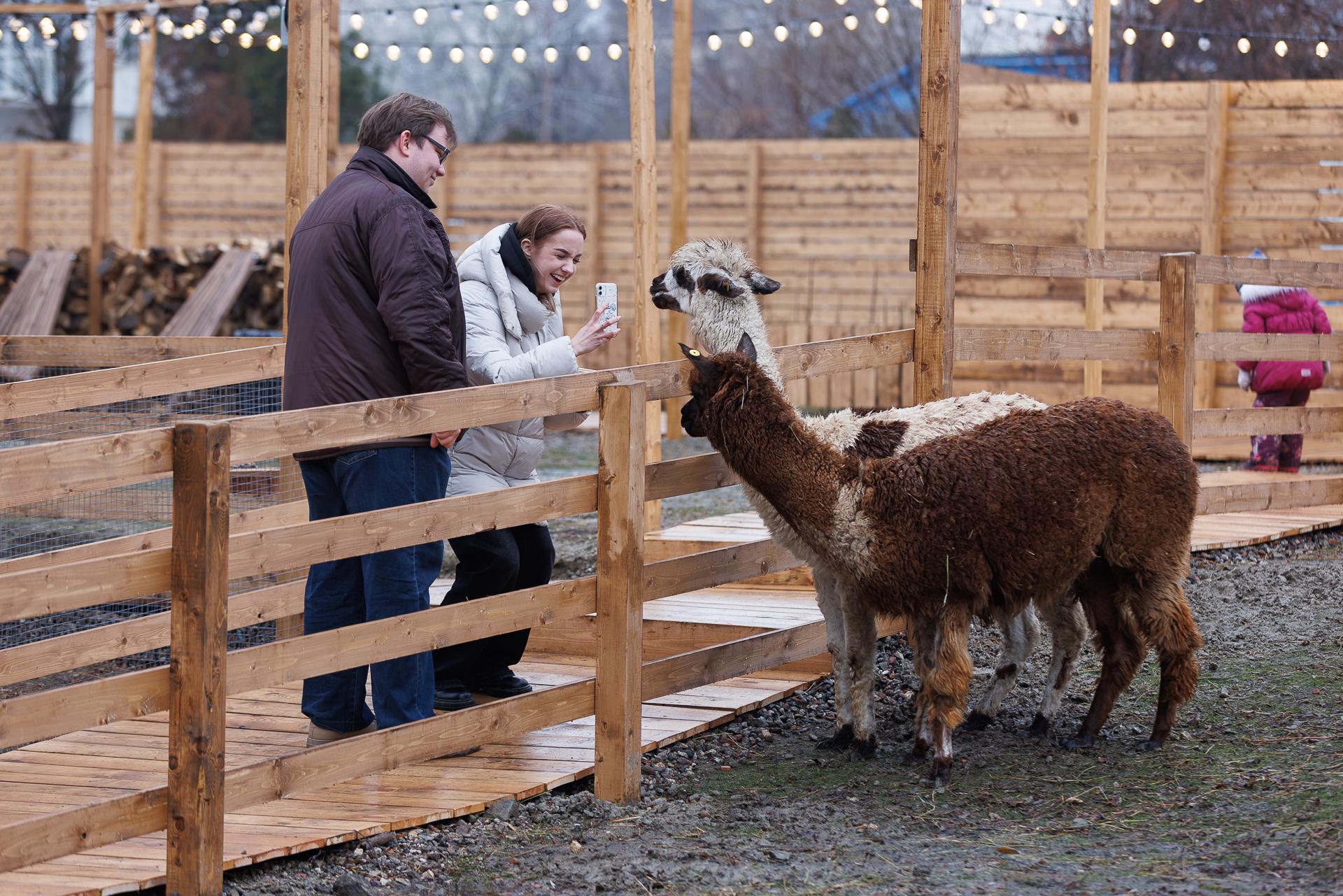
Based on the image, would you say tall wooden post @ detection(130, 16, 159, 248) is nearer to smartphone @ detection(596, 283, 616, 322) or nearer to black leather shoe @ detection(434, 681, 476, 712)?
smartphone @ detection(596, 283, 616, 322)

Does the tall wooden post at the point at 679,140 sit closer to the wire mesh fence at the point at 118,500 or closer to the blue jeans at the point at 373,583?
the wire mesh fence at the point at 118,500

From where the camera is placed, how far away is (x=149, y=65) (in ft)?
48.1

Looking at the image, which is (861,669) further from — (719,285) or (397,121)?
(397,121)

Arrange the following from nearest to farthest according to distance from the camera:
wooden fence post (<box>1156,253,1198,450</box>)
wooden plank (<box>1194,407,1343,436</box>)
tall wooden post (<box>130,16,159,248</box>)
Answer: wooden fence post (<box>1156,253,1198,450</box>), wooden plank (<box>1194,407,1343,436</box>), tall wooden post (<box>130,16,159,248</box>)

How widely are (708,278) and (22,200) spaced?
52.1ft

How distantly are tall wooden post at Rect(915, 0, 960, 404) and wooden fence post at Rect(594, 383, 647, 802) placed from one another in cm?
182

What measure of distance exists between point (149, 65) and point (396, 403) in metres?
12.2

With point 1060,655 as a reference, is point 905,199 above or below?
above

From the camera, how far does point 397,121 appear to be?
4590 millimetres

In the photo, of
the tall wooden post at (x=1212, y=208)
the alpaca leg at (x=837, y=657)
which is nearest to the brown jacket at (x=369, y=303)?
the alpaca leg at (x=837, y=657)

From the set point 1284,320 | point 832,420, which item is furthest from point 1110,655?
point 1284,320

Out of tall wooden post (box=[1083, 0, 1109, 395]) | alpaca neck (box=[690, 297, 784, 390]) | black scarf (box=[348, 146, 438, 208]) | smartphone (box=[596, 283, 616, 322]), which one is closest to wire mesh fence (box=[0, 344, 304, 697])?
smartphone (box=[596, 283, 616, 322])

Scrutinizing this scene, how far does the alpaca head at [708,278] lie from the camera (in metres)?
5.01

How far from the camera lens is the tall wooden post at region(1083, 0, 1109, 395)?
998 centimetres
